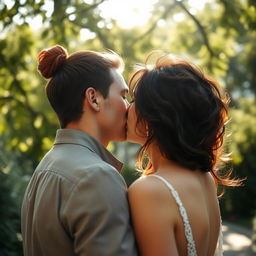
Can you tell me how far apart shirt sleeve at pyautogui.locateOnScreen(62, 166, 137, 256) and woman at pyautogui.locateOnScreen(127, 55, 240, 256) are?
0.09 metres

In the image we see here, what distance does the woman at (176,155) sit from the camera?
7.41 ft

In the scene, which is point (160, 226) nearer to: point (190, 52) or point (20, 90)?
point (20, 90)

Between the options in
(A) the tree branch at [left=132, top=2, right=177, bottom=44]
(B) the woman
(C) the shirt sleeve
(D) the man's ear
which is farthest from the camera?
(A) the tree branch at [left=132, top=2, right=177, bottom=44]

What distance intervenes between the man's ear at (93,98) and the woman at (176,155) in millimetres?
188

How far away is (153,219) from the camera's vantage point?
2.24m

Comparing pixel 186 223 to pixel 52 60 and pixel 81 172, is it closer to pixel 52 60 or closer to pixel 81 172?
pixel 81 172

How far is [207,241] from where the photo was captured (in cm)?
245

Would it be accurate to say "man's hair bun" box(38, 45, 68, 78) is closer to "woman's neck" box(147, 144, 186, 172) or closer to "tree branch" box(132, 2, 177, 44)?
"woman's neck" box(147, 144, 186, 172)

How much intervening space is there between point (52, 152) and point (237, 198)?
17.1 meters

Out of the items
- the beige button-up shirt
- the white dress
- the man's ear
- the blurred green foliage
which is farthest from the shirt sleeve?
the blurred green foliage

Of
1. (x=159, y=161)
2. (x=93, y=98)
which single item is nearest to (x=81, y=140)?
(x=93, y=98)

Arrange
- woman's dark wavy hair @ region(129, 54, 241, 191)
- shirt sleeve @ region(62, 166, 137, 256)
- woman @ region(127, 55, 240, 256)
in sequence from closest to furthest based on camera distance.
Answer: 1. shirt sleeve @ region(62, 166, 137, 256)
2. woman @ region(127, 55, 240, 256)
3. woman's dark wavy hair @ region(129, 54, 241, 191)

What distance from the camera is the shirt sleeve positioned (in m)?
2.14

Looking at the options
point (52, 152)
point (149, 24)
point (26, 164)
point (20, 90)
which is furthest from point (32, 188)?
point (26, 164)
